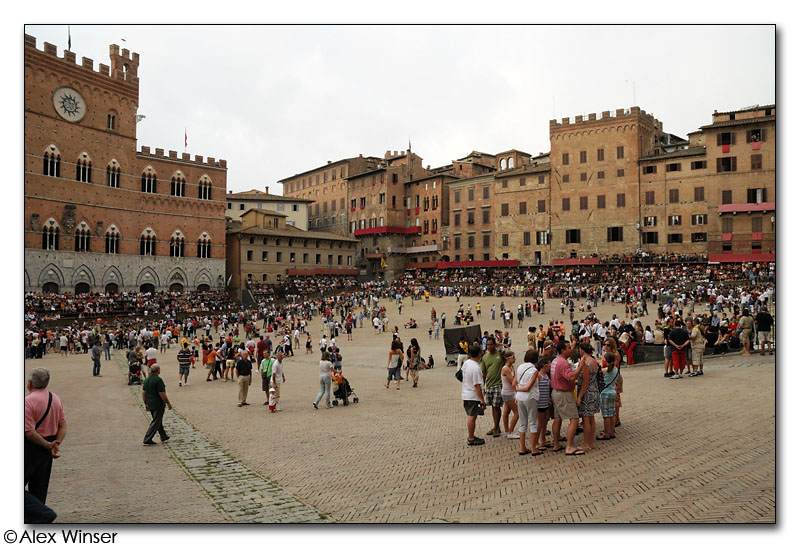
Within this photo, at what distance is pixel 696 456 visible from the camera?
7.33 meters

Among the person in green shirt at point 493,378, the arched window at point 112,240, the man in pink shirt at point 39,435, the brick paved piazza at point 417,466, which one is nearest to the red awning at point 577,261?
the arched window at point 112,240

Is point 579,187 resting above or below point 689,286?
above

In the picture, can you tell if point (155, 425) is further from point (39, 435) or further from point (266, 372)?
point (39, 435)

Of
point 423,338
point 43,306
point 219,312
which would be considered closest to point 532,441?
point 423,338

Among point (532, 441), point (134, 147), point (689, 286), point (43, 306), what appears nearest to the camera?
point (532, 441)

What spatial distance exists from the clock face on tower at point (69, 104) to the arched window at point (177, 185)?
11087mm

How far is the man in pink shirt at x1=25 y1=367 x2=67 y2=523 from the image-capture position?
5.85 meters

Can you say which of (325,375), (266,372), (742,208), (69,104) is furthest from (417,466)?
(69,104)

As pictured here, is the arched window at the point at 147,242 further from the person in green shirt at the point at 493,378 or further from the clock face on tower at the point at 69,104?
the person in green shirt at the point at 493,378

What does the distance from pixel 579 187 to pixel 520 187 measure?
619 cm

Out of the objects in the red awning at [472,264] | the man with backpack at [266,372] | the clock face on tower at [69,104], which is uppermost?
the clock face on tower at [69,104]

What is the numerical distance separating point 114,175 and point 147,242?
6.25m

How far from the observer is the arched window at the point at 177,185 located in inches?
2109

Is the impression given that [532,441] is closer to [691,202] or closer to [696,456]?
[696,456]
